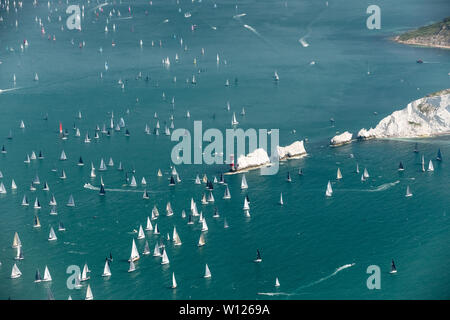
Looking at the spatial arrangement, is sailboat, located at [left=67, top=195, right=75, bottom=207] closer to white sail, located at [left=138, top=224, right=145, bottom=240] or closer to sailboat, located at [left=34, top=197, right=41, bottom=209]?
sailboat, located at [left=34, top=197, right=41, bottom=209]

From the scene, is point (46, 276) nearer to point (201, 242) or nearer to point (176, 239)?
point (176, 239)

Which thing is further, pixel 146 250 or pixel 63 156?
pixel 63 156

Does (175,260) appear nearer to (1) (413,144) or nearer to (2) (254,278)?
(2) (254,278)

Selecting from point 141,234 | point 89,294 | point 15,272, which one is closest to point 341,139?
point 141,234

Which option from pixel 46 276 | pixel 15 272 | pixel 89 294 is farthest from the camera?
pixel 15 272

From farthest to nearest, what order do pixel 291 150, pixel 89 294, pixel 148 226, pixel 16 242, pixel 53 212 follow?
pixel 291 150, pixel 53 212, pixel 148 226, pixel 16 242, pixel 89 294

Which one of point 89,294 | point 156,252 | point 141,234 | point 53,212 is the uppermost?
point 53,212

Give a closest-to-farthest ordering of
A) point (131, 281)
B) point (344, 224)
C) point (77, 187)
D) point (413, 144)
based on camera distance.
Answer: point (131, 281), point (344, 224), point (77, 187), point (413, 144)

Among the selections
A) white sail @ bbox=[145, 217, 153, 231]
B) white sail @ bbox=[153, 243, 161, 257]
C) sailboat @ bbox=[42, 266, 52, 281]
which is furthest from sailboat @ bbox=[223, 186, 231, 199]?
sailboat @ bbox=[42, 266, 52, 281]
